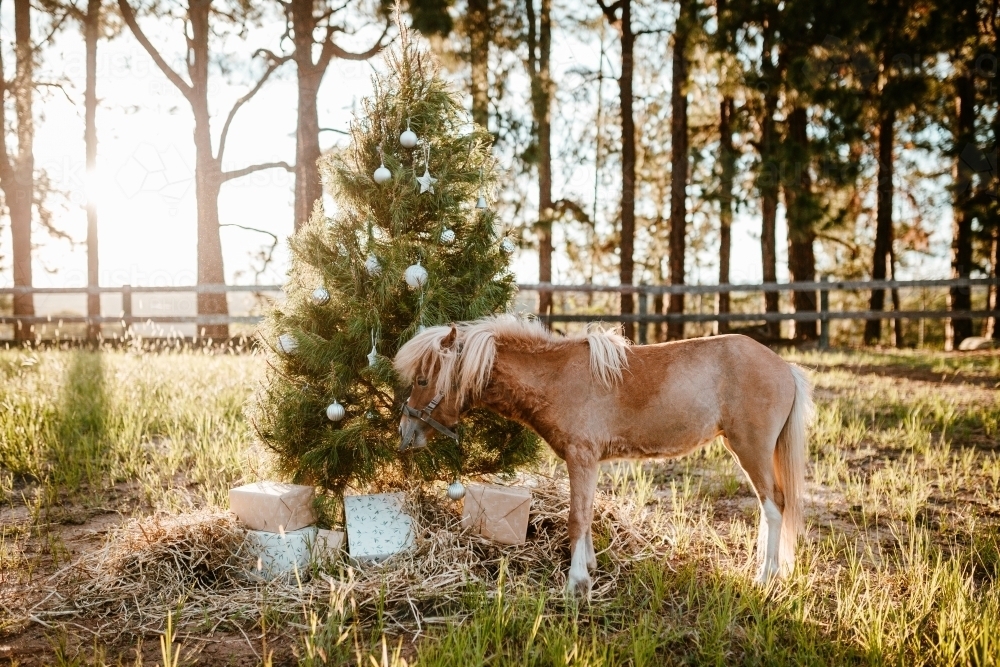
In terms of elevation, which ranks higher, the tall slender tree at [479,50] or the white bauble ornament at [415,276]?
the tall slender tree at [479,50]

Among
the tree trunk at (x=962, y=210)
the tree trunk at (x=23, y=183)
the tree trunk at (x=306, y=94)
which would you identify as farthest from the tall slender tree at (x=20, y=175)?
the tree trunk at (x=962, y=210)

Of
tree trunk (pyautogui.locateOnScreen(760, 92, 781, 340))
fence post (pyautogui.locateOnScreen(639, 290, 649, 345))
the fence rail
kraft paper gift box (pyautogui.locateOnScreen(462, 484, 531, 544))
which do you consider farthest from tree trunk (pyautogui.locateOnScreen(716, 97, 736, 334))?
kraft paper gift box (pyautogui.locateOnScreen(462, 484, 531, 544))

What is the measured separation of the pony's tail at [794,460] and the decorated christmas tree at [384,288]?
137 centimetres

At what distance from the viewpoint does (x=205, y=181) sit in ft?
42.1

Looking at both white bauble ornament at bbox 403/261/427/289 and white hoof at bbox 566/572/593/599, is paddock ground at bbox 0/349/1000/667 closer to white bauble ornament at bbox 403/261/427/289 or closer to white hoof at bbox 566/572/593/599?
white hoof at bbox 566/572/593/599

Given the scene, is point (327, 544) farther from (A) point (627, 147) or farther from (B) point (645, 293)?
(A) point (627, 147)

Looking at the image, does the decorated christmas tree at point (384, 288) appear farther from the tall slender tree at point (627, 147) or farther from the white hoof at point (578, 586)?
the tall slender tree at point (627, 147)

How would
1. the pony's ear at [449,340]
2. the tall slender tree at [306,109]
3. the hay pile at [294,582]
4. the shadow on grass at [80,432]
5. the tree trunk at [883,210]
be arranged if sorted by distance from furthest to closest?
the tree trunk at [883,210], the tall slender tree at [306,109], the shadow on grass at [80,432], the pony's ear at [449,340], the hay pile at [294,582]

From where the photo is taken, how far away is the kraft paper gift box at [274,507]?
3262 millimetres

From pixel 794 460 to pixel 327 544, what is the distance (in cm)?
249

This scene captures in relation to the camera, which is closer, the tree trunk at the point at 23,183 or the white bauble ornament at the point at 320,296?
the white bauble ornament at the point at 320,296

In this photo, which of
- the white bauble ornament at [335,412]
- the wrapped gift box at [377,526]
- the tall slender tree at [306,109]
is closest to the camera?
the wrapped gift box at [377,526]

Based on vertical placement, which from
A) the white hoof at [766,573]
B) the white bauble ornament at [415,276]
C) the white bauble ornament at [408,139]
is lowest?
the white hoof at [766,573]

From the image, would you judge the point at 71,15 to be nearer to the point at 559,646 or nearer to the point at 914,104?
the point at 559,646
